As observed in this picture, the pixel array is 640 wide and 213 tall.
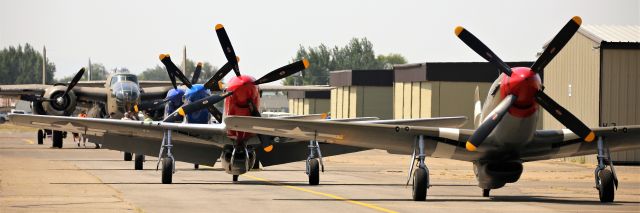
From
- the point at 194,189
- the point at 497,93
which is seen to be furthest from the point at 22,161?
the point at 497,93

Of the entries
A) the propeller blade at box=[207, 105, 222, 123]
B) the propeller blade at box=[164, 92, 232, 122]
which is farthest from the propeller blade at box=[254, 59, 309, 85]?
the propeller blade at box=[207, 105, 222, 123]

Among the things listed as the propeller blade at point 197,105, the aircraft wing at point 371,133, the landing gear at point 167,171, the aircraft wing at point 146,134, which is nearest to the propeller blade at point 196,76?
the aircraft wing at point 146,134

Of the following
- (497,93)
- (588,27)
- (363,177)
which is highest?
(588,27)

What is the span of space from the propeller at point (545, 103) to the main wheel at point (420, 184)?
3.57 ft

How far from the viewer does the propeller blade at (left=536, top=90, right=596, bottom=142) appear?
941 inches

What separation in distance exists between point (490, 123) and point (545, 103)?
118 cm

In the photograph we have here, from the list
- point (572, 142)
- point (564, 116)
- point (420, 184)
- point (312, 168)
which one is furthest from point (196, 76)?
Result: point (564, 116)

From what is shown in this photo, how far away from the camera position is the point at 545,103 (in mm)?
23906

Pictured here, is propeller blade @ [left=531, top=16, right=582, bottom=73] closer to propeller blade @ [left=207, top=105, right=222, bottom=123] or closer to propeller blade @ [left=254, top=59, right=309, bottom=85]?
propeller blade @ [left=254, top=59, right=309, bottom=85]

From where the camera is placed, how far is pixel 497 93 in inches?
976

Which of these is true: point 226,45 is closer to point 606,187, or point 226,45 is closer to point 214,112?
point 214,112

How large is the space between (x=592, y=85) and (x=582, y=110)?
4.77 feet

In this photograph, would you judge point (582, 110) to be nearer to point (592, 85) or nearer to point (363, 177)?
point (592, 85)

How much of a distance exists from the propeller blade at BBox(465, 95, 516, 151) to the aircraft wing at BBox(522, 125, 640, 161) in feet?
5.16
